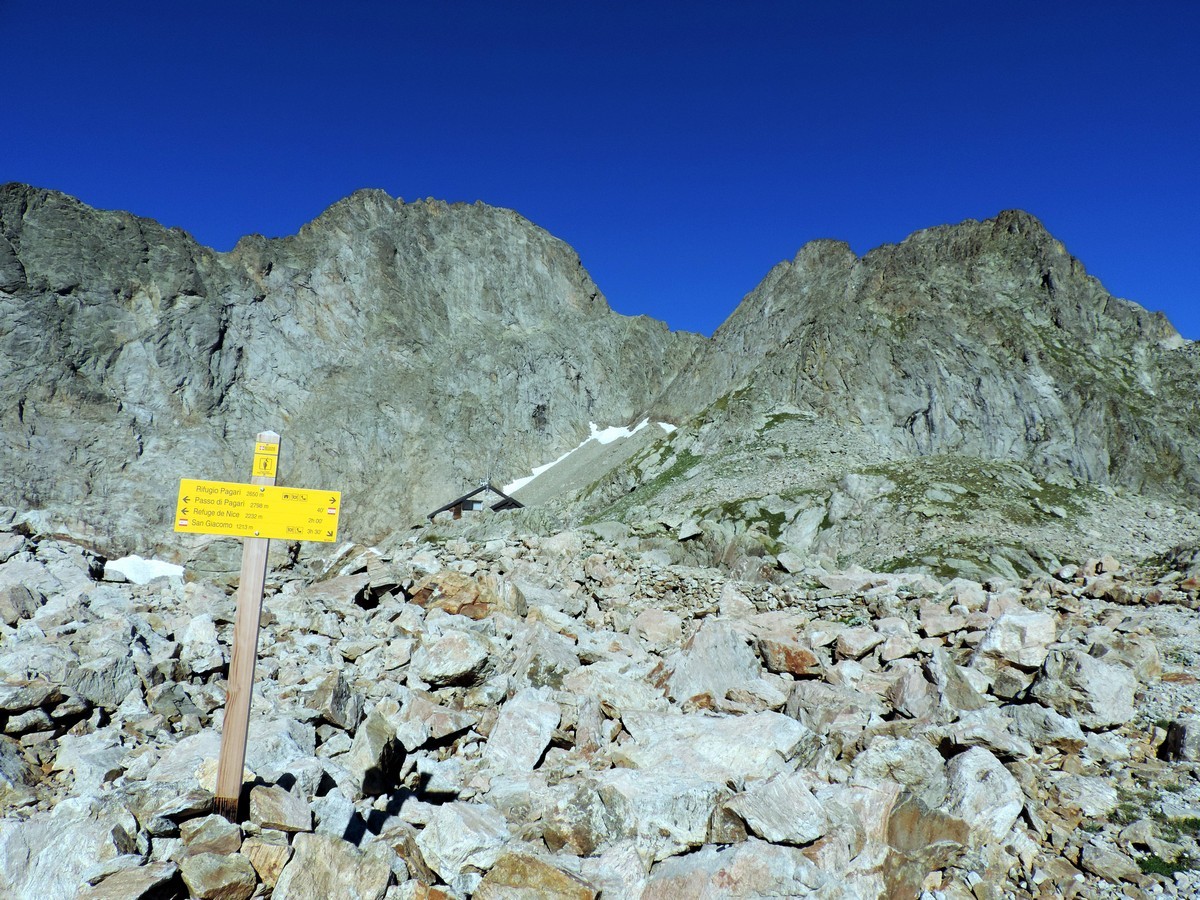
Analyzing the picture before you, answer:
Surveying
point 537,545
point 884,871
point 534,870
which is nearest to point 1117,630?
point 884,871

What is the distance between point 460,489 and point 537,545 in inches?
A: 3394

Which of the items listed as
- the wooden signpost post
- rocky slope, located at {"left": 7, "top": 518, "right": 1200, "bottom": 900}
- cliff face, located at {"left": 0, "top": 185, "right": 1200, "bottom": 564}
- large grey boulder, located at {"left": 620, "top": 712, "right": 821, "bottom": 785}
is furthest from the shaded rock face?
the wooden signpost post

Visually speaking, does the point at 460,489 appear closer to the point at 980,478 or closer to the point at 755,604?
the point at 980,478

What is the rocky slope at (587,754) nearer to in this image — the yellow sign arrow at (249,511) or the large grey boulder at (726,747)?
the large grey boulder at (726,747)

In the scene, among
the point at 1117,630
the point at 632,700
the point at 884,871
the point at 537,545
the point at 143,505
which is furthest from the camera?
the point at 143,505

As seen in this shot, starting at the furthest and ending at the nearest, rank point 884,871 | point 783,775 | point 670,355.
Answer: point 670,355 → point 783,775 → point 884,871

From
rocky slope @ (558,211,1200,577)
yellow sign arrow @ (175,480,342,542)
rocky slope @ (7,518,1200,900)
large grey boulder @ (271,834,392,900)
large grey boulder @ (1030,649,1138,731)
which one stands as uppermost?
rocky slope @ (558,211,1200,577)

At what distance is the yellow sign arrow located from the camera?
6.34 m

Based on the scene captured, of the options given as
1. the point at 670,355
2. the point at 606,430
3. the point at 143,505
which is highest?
the point at 670,355

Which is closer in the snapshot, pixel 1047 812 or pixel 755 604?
pixel 1047 812

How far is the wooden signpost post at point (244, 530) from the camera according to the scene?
6.18m

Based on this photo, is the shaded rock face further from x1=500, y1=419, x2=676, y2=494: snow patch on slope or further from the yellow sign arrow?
the yellow sign arrow

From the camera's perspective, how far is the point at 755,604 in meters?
17.6

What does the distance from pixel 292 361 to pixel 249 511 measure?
11755cm
